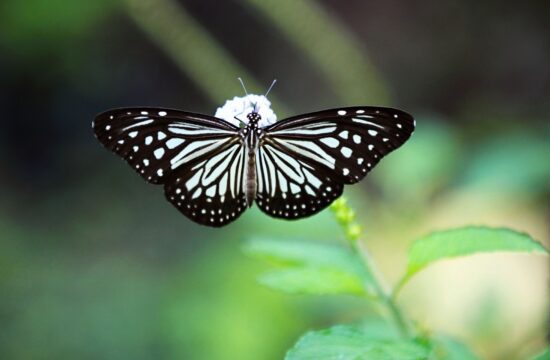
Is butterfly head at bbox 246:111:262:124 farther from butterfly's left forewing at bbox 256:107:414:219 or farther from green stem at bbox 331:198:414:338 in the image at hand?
green stem at bbox 331:198:414:338

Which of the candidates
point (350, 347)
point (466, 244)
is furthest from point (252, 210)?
point (350, 347)

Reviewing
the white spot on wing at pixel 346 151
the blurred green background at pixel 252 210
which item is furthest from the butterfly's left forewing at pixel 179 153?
the blurred green background at pixel 252 210

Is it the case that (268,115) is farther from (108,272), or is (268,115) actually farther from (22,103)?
(22,103)

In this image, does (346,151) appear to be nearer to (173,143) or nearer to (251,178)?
(251,178)

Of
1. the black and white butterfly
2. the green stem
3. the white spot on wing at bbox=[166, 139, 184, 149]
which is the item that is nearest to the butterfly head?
the black and white butterfly

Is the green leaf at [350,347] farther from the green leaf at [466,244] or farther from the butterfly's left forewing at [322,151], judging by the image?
the butterfly's left forewing at [322,151]

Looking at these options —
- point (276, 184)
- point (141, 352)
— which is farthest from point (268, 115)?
point (141, 352)
